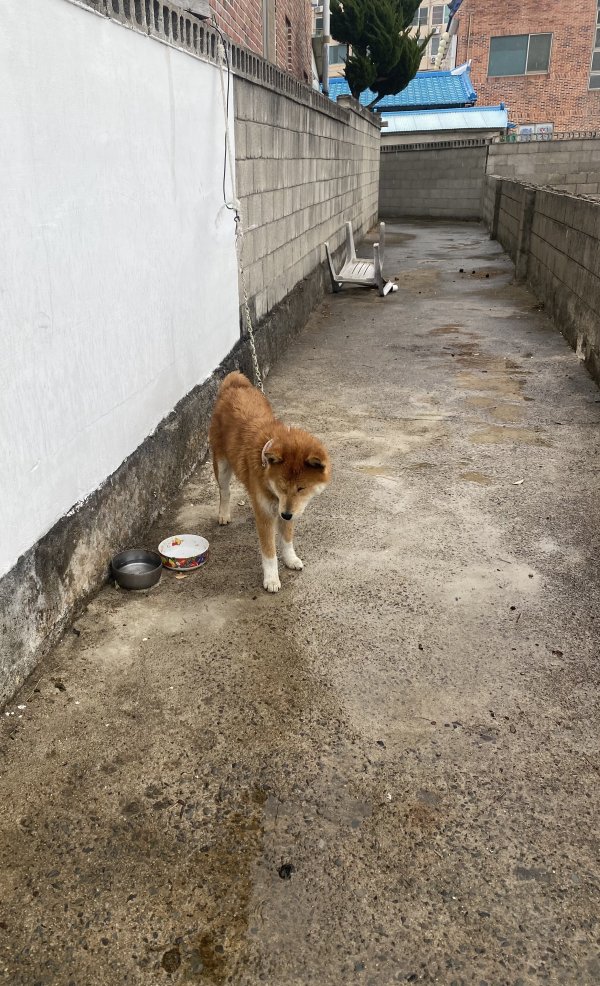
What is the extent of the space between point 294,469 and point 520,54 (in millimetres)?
42721

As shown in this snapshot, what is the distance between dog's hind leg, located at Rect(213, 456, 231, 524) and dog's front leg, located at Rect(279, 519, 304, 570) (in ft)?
1.98

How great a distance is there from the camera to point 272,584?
3678 mm

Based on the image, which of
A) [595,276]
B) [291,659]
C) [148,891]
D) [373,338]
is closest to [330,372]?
[373,338]

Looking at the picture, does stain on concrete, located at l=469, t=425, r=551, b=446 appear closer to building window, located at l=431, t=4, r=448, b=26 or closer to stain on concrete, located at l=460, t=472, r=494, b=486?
stain on concrete, located at l=460, t=472, r=494, b=486

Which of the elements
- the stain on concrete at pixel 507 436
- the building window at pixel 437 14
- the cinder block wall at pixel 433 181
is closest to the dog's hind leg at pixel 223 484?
the stain on concrete at pixel 507 436

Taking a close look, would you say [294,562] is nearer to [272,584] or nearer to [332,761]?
[272,584]

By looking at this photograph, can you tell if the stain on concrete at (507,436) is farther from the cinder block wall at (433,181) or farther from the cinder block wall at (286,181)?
the cinder block wall at (433,181)

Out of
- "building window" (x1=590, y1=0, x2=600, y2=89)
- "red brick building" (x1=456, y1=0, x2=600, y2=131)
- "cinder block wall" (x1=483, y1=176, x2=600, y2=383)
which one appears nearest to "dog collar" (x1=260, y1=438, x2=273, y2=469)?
"cinder block wall" (x1=483, y1=176, x2=600, y2=383)

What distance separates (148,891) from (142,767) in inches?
20.2

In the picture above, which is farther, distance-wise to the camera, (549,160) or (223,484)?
(549,160)

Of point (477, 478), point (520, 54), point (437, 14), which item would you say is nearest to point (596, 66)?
point (520, 54)

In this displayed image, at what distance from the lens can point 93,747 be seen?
2.64m

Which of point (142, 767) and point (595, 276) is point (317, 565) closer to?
point (142, 767)

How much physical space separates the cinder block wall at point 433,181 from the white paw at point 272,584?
25.3 m
